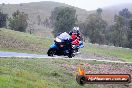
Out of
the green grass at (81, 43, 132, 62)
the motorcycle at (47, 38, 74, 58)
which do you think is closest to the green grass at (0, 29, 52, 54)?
the green grass at (81, 43, 132, 62)

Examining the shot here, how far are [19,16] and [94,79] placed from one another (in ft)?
290

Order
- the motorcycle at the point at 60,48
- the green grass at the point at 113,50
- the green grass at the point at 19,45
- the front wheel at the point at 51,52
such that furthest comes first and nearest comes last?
1. the green grass at the point at 113,50
2. the green grass at the point at 19,45
3. the front wheel at the point at 51,52
4. the motorcycle at the point at 60,48

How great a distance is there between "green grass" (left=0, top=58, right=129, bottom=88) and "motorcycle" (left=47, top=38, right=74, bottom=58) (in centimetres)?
400

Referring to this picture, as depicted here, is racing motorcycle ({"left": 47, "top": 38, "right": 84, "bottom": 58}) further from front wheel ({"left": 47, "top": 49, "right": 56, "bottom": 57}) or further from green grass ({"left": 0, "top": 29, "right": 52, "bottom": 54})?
green grass ({"left": 0, "top": 29, "right": 52, "bottom": 54})

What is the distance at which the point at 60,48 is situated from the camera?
28.6 m

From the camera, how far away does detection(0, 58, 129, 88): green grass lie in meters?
15.9

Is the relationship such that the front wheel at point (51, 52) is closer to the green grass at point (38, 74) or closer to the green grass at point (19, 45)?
the green grass at point (38, 74)

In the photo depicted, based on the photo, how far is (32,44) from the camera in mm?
46156

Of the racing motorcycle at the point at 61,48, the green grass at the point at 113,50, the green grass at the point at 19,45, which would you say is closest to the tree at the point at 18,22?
the green grass at the point at 113,50

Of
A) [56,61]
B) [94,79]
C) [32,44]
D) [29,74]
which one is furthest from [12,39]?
[94,79]

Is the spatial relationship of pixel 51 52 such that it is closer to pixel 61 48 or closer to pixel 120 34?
pixel 61 48

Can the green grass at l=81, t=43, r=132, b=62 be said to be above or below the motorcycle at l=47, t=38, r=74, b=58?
below

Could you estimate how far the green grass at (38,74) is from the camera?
15.9 m

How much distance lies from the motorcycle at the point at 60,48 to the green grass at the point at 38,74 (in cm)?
400
